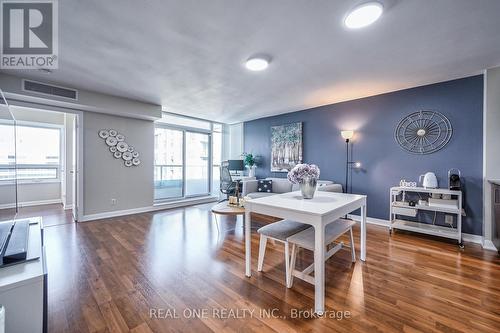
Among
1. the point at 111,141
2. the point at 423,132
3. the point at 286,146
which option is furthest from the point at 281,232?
the point at 111,141

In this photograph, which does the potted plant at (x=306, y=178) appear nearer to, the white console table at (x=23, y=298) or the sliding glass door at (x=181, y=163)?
the white console table at (x=23, y=298)

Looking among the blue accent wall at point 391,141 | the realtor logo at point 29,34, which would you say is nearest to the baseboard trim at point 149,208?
the blue accent wall at point 391,141

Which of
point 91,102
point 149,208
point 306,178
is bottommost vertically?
point 149,208

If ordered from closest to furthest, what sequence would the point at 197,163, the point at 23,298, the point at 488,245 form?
the point at 23,298, the point at 488,245, the point at 197,163

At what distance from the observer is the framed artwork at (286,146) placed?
493 centimetres

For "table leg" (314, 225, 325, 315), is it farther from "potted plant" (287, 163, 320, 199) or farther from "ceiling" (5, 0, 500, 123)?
"ceiling" (5, 0, 500, 123)

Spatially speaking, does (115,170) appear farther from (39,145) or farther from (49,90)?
(39,145)

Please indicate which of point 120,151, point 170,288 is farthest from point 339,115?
point 120,151

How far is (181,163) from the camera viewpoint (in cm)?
580

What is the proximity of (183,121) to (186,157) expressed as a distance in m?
1.00

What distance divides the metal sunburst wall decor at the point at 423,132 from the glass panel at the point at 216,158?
4.67 meters

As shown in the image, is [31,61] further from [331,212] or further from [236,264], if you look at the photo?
[331,212]

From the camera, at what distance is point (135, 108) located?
4.21 metres

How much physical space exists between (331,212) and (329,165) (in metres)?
3.00
